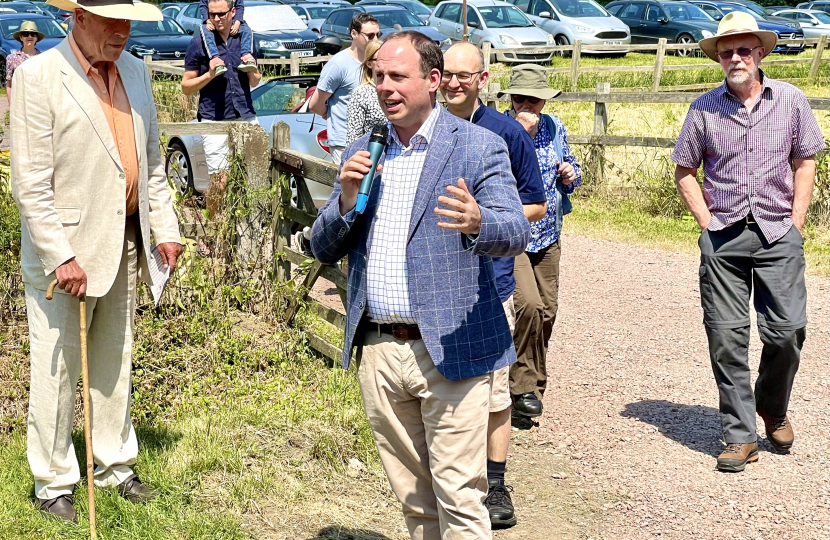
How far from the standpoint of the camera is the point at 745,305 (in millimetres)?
5289

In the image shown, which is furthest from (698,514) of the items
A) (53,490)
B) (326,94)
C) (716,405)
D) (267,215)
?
(326,94)

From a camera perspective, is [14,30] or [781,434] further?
[14,30]

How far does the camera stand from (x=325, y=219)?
11.5 feet

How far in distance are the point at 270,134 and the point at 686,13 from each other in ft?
74.7

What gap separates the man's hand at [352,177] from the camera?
10.7 feet

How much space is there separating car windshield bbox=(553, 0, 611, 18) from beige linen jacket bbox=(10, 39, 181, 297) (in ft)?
85.2

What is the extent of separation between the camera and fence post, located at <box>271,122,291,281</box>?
6.68m

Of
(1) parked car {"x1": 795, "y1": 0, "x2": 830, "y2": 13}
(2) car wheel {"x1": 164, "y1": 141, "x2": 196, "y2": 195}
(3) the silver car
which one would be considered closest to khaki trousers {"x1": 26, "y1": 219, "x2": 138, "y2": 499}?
(2) car wheel {"x1": 164, "y1": 141, "x2": 196, "y2": 195}

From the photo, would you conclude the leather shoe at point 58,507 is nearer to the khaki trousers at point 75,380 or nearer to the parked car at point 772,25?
the khaki trousers at point 75,380

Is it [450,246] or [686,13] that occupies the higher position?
[450,246]

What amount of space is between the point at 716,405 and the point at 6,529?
13.2ft

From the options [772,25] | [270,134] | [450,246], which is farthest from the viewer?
[772,25]

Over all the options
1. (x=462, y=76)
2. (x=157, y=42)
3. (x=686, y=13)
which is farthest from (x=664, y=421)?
(x=686, y=13)

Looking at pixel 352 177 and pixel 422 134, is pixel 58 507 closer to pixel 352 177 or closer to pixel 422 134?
pixel 352 177
